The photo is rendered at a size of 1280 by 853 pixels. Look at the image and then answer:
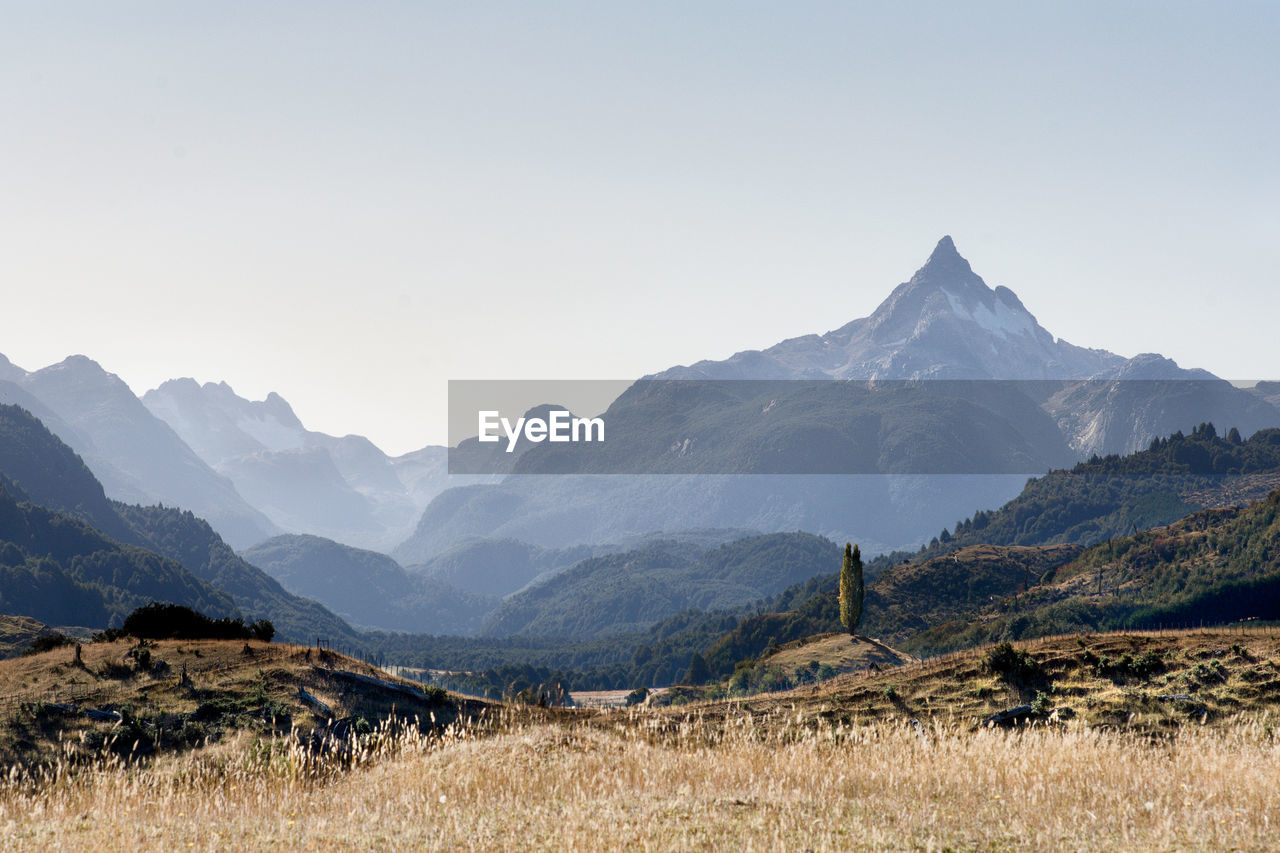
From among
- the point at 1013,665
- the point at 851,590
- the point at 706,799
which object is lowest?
the point at 851,590

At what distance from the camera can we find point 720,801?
15547 mm

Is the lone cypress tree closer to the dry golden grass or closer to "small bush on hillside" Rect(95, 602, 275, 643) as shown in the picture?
"small bush on hillside" Rect(95, 602, 275, 643)

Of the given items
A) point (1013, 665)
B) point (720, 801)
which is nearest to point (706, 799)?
point (720, 801)

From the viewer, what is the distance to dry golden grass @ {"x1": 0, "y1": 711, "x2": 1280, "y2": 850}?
13.5 m

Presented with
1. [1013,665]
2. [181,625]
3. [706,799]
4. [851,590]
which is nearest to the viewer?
[706,799]

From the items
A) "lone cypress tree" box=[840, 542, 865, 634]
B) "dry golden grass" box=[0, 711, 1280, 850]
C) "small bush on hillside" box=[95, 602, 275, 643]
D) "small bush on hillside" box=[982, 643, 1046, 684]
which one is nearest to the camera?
"dry golden grass" box=[0, 711, 1280, 850]

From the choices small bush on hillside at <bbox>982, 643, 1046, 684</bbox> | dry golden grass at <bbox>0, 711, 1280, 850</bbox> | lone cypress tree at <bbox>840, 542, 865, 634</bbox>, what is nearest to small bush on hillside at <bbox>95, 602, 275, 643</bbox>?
small bush on hillside at <bbox>982, 643, 1046, 684</bbox>

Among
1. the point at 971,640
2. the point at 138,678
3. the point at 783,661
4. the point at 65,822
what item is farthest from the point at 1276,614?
the point at 65,822

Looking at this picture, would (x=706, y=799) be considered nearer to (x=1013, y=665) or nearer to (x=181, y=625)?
(x=1013, y=665)

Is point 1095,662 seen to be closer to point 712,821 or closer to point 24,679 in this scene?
point 712,821

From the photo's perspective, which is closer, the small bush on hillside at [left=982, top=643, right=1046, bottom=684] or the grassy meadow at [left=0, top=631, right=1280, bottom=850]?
the grassy meadow at [left=0, top=631, right=1280, bottom=850]

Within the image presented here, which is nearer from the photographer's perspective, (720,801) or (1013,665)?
(720,801)

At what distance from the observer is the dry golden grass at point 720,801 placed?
44.4 ft

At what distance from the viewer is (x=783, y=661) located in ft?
354
